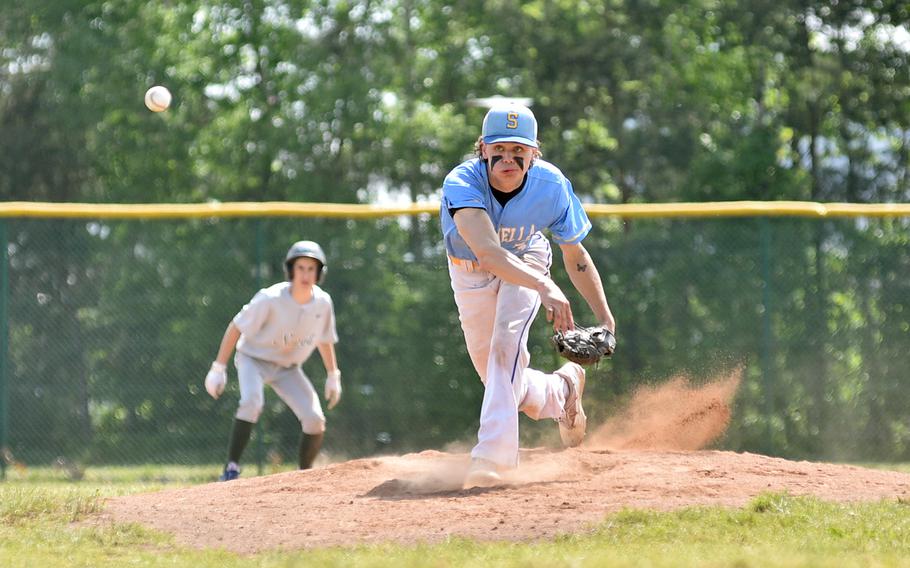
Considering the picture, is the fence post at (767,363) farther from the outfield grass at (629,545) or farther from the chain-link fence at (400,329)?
the outfield grass at (629,545)

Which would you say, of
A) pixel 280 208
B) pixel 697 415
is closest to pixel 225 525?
pixel 697 415

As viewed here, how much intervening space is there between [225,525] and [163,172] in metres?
11.8

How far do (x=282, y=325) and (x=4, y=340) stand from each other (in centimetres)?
279

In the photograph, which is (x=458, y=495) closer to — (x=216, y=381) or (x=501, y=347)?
(x=501, y=347)

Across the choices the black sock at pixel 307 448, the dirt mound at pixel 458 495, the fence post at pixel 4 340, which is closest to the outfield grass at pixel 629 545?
the dirt mound at pixel 458 495

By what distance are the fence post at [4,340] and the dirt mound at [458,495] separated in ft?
13.1

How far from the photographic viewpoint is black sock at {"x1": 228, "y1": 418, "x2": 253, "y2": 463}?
9062 mm

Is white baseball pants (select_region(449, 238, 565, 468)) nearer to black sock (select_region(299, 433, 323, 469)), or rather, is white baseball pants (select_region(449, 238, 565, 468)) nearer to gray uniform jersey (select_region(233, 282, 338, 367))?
gray uniform jersey (select_region(233, 282, 338, 367))

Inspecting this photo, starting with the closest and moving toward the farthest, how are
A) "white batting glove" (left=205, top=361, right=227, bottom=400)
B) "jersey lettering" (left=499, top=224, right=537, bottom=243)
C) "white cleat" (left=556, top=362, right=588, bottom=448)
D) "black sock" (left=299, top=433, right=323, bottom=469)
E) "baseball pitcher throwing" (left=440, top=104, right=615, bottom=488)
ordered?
"baseball pitcher throwing" (left=440, top=104, right=615, bottom=488) < "jersey lettering" (left=499, top=224, right=537, bottom=243) < "white cleat" (left=556, top=362, right=588, bottom=448) < "white batting glove" (left=205, top=361, right=227, bottom=400) < "black sock" (left=299, top=433, right=323, bottom=469)

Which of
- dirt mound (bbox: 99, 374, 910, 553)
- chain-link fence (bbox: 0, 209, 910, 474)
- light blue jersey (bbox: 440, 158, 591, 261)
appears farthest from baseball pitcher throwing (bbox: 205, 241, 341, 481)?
light blue jersey (bbox: 440, 158, 591, 261)

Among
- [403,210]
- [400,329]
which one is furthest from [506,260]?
[400,329]

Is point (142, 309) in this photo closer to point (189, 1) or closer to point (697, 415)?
point (697, 415)

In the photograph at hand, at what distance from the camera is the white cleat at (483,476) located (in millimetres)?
6453

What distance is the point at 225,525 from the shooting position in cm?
575
